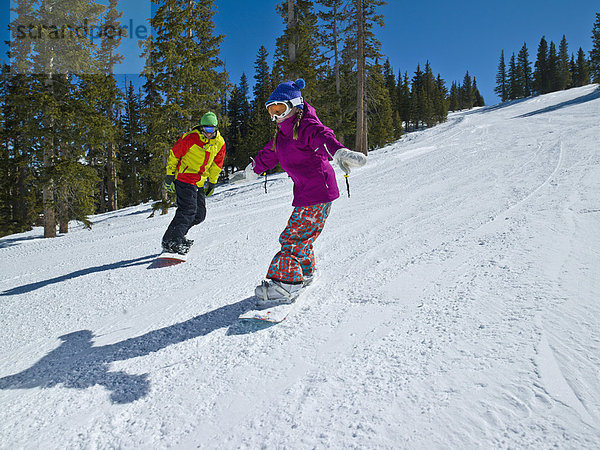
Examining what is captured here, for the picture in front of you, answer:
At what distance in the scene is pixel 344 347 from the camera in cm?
187

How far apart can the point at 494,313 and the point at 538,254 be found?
3.49 ft

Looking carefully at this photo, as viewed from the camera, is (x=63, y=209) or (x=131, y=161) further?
(x=131, y=161)

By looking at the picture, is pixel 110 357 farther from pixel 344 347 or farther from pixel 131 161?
pixel 131 161

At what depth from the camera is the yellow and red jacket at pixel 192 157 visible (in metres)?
4.64

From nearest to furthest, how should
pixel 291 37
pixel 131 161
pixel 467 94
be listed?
pixel 291 37, pixel 131 161, pixel 467 94

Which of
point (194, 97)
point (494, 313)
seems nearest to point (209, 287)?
point (494, 313)

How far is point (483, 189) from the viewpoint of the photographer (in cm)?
564

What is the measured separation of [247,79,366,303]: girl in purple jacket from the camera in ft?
8.72

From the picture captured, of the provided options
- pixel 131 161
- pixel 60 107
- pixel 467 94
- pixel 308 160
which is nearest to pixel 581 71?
pixel 467 94

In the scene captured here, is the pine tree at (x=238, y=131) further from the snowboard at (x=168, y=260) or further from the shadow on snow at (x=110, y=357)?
the shadow on snow at (x=110, y=357)

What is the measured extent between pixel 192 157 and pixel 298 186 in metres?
2.47

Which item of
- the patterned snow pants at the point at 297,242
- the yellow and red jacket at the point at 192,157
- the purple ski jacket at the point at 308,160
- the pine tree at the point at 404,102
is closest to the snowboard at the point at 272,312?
the patterned snow pants at the point at 297,242

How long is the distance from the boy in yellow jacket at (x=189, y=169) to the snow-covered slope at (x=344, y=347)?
0.66 meters

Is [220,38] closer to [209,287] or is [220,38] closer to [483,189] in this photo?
[483,189]
